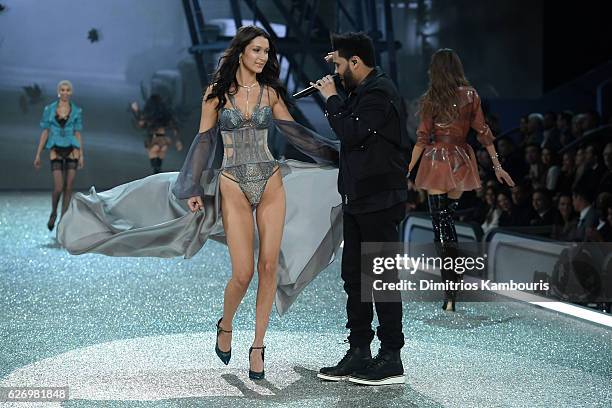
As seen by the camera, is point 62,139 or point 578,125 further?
point 62,139

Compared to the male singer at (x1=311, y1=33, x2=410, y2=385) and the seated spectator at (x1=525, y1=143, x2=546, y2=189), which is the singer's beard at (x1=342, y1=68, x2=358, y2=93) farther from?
the seated spectator at (x1=525, y1=143, x2=546, y2=189)

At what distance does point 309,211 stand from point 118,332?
128 cm

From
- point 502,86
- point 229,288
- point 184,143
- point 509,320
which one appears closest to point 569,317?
point 509,320

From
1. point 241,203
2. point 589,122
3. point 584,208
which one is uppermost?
point 589,122

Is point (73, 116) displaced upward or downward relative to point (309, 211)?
upward

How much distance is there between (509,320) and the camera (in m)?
5.46

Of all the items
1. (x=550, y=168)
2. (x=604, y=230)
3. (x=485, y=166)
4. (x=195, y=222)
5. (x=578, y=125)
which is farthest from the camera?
(x=485, y=166)

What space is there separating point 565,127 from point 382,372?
6.10 metres

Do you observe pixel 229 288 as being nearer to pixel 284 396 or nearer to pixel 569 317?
pixel 284 396

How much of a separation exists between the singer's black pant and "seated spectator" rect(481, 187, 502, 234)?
11.9 feet

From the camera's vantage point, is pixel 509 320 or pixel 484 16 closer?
pixel 509 320

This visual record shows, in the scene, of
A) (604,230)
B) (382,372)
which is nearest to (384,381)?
(382,372)

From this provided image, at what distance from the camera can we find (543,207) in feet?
23.7

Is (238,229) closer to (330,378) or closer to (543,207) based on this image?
(330,378)
